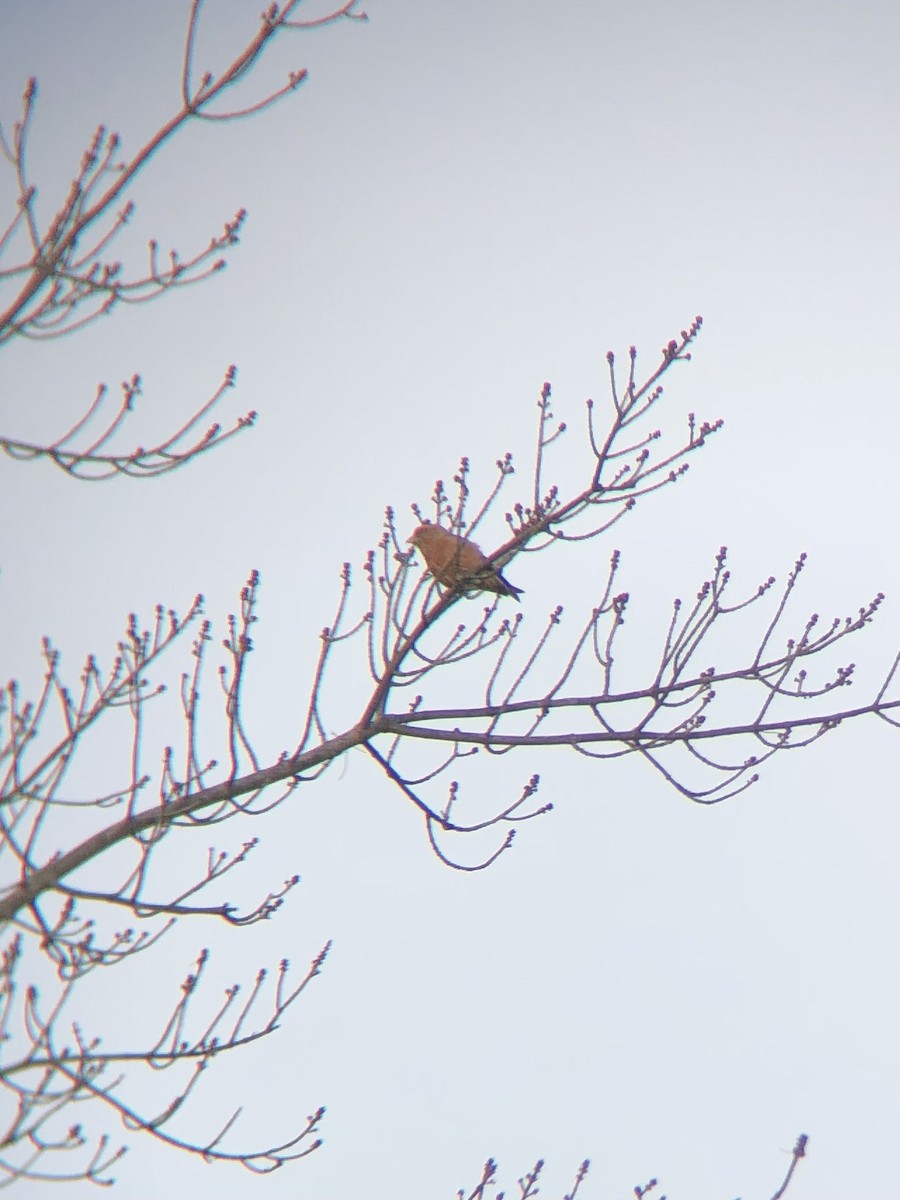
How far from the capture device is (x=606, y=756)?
13.5ft

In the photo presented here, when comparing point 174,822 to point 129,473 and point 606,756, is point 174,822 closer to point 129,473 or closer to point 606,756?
point 129,473

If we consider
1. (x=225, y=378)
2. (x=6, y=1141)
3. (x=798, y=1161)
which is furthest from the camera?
(x=225, y=378)

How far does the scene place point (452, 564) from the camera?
4.69 m

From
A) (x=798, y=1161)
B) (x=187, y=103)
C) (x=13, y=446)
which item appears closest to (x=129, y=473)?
(x=13, y=446)

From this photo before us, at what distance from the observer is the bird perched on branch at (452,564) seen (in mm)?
4105

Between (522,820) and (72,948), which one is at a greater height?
(522,820)

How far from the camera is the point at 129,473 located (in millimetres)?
3479

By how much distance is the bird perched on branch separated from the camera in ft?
13.5

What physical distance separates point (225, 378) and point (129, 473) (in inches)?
13.6

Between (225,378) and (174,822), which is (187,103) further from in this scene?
(174,822)

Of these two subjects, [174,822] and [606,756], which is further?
[606,756]

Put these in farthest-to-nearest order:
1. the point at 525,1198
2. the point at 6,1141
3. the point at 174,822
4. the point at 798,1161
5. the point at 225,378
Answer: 1. the point at 525,1198
2. the point at 174,822
3. the point at 225,378
4. the point at 798,1161
5. the point at 6,1141

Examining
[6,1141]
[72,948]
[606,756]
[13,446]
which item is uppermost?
[606,756]

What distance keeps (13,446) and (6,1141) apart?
5.39 feet
